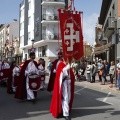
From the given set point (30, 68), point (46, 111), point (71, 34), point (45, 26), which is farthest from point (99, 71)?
point (45, 26)

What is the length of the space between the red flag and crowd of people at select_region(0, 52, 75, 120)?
37 centimetres

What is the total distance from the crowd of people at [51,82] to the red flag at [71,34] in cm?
37

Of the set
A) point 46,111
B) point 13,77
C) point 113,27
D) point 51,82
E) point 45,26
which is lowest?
point 46,111

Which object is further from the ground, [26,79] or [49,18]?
[49,18]

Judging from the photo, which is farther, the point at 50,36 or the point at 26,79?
the point at 50,36

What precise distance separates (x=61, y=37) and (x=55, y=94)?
1663 mm

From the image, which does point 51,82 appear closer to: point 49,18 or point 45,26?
point 49,18

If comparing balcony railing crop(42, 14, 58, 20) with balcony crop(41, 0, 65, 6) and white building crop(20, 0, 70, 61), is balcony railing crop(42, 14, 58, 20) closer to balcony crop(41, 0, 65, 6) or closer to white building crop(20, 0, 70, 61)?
white building crop(20, 0, 70, 61)

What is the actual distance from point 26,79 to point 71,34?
3.53m

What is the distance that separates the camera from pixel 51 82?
46.8 feet

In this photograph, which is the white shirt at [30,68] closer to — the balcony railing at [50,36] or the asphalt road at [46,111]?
the asphalt road at [46,111]

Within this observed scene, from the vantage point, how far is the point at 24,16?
214ft

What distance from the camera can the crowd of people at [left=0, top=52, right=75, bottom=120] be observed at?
8.92 metres

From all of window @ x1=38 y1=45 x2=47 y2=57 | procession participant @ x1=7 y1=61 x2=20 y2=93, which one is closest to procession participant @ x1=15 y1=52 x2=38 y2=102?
procession participant @ x1=7 y1=61 x2=20 y2=93
